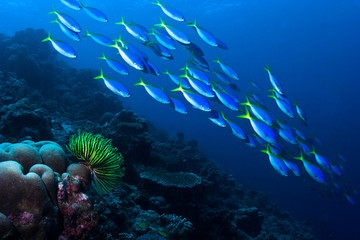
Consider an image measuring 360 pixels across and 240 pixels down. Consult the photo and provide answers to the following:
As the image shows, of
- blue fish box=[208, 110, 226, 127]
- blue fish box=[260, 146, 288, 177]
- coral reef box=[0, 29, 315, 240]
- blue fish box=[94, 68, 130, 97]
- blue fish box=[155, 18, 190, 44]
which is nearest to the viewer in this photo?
coral reef box=[0, 29, 315, 240]

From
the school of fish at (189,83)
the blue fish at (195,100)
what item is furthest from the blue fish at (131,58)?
the blue fish at (195,100)

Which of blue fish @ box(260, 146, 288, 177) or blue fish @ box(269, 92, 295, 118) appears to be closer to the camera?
blue fish @ box(260, 146, 288, 177)

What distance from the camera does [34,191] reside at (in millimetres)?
2340

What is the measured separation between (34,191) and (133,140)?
4767 mm

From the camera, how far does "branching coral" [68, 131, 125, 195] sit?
3.46m

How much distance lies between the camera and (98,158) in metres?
3.52

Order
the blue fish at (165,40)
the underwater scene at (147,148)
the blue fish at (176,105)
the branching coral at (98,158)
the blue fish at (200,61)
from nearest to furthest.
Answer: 1. the underwater scene at (147,148)
2. the branching coral at (98,158)
3. the blue fish at (176,105)
4. the blue fish at (165,40)
5. the blue fish at (200,61)

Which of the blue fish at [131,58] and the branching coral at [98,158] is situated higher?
the blue fish at [131,58]

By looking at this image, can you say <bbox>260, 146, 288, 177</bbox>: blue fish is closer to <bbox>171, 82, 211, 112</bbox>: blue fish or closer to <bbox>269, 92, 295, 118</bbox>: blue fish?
<bbox>269, 92, 295, 118</bbox>: blue fish

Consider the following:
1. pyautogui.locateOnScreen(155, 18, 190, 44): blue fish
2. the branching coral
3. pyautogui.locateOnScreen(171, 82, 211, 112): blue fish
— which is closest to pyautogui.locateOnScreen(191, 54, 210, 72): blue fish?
pyautogui.locateOnScreen(155, 18, 190, 44): blue fish

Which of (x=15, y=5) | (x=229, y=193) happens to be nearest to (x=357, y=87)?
(x=229, y=193)

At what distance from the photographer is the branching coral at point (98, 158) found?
136 inches

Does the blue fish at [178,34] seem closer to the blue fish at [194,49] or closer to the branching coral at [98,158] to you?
the blue fish at [194,49]

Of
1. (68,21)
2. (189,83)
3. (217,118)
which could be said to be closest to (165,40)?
(189,83)
